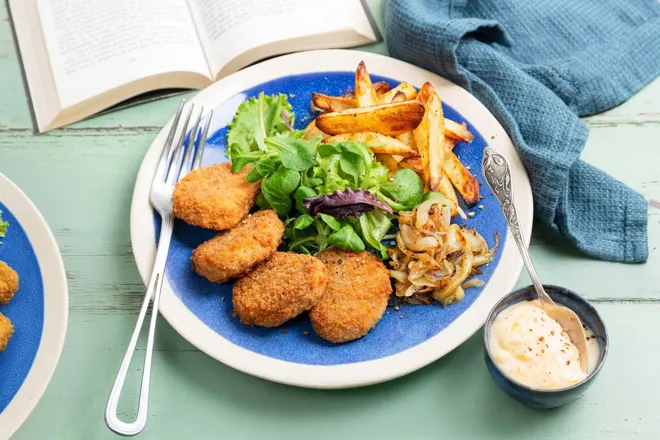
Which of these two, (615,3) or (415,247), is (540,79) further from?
(415,247)

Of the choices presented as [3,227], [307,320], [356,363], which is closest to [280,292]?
[307,320]

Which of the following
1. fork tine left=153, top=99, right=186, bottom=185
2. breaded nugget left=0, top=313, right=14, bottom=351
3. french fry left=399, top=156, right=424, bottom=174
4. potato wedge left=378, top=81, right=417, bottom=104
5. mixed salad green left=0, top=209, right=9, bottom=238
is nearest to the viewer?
breaded nugget left=0, top=313, right=14, bottom=351

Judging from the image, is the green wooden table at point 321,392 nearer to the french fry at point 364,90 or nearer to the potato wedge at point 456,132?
the potato wedge at point 456,132

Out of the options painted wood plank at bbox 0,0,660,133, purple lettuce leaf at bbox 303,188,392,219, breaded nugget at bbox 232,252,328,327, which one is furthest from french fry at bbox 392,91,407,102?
breaded nugget at bbox 232,252,328,327

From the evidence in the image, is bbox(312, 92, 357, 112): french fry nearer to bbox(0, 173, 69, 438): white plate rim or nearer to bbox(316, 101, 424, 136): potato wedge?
bbox(316, 101, 424, 136): potato wedge

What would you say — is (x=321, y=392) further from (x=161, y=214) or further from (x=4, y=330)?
(x=4, y=330)

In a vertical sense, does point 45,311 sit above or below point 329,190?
below
